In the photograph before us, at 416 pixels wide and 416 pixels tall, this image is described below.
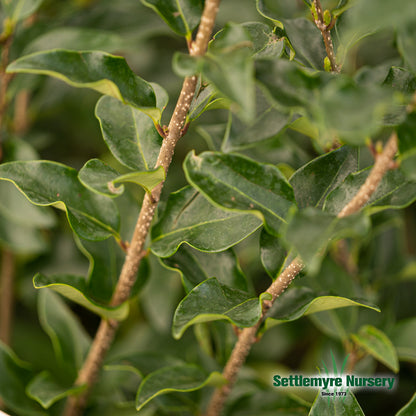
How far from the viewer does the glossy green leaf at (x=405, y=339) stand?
0.86 metres

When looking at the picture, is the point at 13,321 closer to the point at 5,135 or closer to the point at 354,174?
the point at 5,135

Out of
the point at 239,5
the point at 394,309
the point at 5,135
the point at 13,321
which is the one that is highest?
the point at 239,5

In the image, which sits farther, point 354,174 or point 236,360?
point 236,360

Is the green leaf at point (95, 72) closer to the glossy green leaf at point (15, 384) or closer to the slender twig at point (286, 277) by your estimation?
the slender twig at point (286, 277)

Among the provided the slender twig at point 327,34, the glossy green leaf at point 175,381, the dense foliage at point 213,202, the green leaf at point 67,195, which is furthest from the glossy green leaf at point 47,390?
the slender twig at point 327,34

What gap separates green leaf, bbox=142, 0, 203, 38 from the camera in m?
0.54

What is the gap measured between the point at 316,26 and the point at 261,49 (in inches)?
5.2

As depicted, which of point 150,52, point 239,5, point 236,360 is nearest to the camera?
point 236,360

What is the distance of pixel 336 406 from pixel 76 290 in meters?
0.37

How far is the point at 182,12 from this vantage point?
0.54 meters

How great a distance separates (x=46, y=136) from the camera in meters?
1.16

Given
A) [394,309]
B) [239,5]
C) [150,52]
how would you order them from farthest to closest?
[150,52]
[239,5]
[394,309]

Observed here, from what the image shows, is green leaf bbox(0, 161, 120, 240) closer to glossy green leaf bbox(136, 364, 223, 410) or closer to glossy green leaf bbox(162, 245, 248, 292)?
glossy green leaf bbox(162, 245, 248, 292)

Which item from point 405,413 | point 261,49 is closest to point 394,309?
point 405,413
